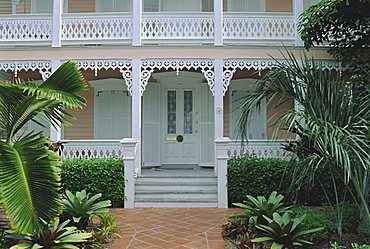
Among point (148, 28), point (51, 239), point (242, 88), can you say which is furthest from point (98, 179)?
point (242, 88)

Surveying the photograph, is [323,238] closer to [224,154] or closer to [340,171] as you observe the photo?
[340,171]

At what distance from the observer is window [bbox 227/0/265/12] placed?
38.4ft

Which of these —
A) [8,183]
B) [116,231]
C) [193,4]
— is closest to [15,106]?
[8,183]

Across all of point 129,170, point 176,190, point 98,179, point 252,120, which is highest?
point 252,120

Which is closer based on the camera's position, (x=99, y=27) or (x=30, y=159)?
(x=30, y=159)

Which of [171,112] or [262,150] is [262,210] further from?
[171,112]

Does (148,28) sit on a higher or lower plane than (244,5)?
lower

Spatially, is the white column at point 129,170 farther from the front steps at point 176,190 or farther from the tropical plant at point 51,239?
the tropical plant at point 51,239

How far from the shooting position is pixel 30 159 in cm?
396

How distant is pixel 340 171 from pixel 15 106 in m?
4.41

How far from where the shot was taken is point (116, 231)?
5.64 metres

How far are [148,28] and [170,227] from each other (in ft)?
19.0

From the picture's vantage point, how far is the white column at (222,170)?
316 inches

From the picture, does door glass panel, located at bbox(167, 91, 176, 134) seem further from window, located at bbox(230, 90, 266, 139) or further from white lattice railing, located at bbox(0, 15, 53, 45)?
white lattice railing, located at bbox(0, 15, 53, 45)
